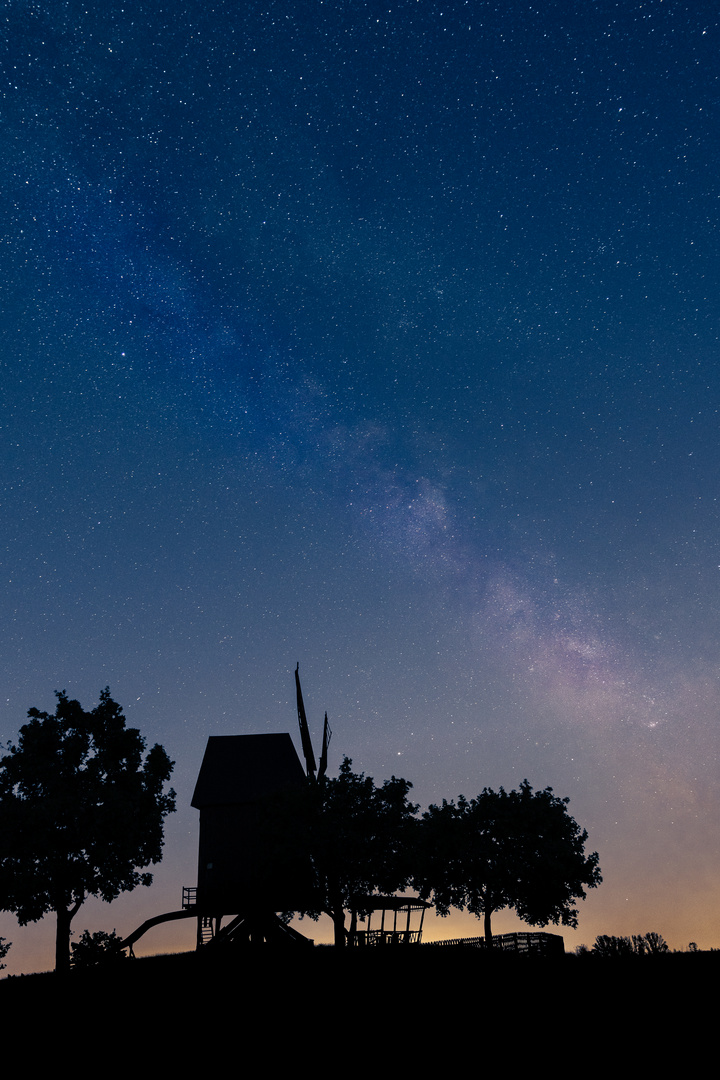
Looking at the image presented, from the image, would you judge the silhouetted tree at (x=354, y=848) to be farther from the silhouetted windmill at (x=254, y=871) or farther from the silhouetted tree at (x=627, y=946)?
the silhouetted tree at (x=627, y=946)

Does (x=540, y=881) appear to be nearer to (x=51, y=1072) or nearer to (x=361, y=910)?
(x=361, y=910)

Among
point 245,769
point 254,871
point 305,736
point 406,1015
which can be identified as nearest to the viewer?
point 406,1015

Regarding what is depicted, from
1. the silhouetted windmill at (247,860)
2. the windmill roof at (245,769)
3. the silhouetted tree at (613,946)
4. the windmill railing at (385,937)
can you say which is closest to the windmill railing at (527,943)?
the windmill railing at (385,937)

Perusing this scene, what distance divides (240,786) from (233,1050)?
36712 mm

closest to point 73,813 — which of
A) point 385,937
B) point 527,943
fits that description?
point 385,937

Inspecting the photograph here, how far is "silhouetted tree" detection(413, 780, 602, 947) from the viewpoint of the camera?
4312 centimetres

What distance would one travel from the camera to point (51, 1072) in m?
8.54

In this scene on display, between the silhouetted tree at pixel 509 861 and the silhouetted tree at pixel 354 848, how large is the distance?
A: 14.8 feet

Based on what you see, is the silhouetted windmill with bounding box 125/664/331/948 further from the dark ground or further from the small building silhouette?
the dark ground

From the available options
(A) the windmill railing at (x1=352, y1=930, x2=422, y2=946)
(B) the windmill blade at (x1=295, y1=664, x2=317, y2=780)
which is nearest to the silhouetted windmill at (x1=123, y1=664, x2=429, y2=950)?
(A) the windmill railing at (x1=352, y1=930, x2=422, y2=946)

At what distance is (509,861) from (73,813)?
1057 inches

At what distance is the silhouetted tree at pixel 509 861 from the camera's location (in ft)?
141

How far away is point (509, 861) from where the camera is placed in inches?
1713

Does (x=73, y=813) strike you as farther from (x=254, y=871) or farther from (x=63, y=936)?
(x=254, y=871)
